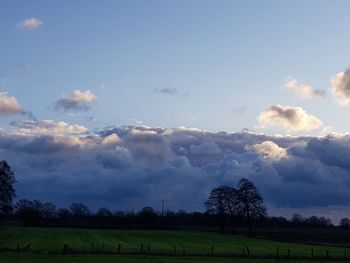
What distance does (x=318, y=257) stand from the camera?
219 ft

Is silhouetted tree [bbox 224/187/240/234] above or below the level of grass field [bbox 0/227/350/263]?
above

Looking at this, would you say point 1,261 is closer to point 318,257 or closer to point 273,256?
point 273,256

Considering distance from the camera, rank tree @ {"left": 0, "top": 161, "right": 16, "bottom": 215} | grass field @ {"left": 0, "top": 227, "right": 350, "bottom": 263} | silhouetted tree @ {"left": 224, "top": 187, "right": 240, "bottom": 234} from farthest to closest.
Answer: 1. silhouetted tree @ {"left": 224, "top": 187, "right": 240, "bottom": 234}
2. tree @ {"left": 0, "top": 161, "right": 16, "bottom": 215}
3. grass field @ {"left": 0, "top": 227, "right": 350, "bottom": 263}

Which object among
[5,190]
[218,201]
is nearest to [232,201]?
[218,201]

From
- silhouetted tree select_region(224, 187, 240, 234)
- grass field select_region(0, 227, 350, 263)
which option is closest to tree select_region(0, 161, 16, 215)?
grass field select_region(0, 227, 350, 263)

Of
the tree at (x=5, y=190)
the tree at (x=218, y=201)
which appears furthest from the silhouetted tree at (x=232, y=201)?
the tree at (x=5, y=190)

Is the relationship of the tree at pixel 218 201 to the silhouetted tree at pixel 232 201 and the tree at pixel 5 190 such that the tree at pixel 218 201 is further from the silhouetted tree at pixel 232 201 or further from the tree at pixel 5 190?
the tree at pixel 5 190

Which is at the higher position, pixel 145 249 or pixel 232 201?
pixel 232 201

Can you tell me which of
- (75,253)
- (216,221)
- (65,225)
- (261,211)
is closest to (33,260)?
(75,253)

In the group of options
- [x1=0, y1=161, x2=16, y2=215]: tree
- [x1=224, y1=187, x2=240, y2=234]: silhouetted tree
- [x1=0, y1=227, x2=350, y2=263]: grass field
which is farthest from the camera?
[x1=224, y1=187, x2=240, y2=234]: silhouetted tree

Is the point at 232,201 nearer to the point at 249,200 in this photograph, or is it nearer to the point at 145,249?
the point at 249,200

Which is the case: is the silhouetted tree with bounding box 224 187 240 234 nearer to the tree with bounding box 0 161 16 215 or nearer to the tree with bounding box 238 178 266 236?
the tree with bounding box 238 178 266 236

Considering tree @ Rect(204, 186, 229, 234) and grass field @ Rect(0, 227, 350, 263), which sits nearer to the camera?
grass field @ Rect(0, 227, 350, 263)

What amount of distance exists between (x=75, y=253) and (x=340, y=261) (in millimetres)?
28369
